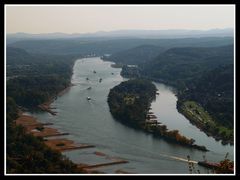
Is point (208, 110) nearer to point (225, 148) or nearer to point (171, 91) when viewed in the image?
point (225, 148)

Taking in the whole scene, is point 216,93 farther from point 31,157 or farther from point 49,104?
point 31,157

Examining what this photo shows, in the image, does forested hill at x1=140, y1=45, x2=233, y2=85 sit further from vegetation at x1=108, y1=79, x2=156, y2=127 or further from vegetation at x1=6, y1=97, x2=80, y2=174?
vegetation at x1=6, y1=97, x2=80, y2=174

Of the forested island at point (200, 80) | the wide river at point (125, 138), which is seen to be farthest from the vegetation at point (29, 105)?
the forested island at point (200, 80)

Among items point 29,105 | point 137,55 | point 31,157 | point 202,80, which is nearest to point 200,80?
point 202,80

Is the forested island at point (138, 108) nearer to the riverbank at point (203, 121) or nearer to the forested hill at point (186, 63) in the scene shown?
the riverbank at point (203, 121)

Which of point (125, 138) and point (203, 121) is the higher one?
point (203, 121)

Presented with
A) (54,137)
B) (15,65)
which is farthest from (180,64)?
(54,137)

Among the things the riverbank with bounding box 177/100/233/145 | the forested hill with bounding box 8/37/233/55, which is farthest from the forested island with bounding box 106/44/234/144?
the forested hill with bounding box 8/37/233/55
